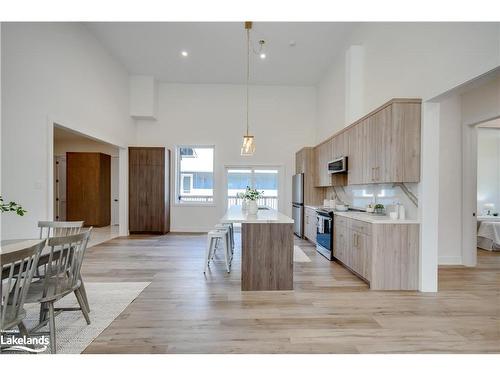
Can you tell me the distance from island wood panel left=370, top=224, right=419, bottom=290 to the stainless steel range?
4.30 feet

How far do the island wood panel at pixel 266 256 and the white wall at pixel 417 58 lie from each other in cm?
239

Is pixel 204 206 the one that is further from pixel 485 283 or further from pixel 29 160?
pixel 485 283

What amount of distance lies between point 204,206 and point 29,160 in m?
4.39

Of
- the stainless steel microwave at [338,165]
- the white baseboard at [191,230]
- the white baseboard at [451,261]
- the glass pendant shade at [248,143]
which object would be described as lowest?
the white baseboard at [191,230]

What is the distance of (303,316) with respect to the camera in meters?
2.45

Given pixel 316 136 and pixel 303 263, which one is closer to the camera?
pixel 303 263

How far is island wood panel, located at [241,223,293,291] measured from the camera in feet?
10.1

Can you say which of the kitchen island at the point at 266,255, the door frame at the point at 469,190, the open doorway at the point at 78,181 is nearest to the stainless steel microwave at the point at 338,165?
the door frame at the point at 469,190

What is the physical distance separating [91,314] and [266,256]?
193 cm

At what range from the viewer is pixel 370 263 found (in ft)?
10.3

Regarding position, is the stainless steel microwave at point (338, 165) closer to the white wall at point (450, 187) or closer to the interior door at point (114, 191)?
the white wall at point (450, 187)

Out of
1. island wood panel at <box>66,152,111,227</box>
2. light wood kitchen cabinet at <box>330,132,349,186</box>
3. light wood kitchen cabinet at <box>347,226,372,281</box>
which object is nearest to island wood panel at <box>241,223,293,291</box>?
light wood kitchen cabinet at <box>347,226,372,281</box>

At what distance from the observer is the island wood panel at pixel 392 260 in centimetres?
308
